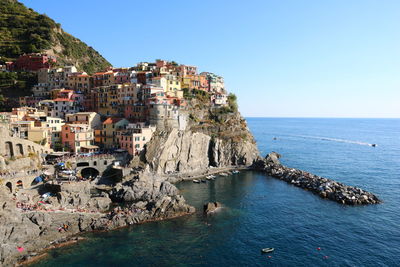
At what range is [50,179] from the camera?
54312 mm

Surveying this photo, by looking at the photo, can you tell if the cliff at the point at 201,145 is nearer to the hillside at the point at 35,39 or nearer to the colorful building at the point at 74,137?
the colorful building at the point at 74,137

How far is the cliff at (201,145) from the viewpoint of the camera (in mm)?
72938

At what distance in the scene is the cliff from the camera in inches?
2872

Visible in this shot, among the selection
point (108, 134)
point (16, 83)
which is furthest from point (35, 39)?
point (108, 134)

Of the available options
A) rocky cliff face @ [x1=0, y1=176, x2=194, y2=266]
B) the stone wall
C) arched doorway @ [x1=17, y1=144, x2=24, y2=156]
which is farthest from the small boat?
arched doorway @ [x1=17, y1=144, x2=24, y2=156]

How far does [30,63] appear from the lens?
9588 cm

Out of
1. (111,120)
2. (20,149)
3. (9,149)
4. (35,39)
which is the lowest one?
(20,149)

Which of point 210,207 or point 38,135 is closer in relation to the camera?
point 210,207

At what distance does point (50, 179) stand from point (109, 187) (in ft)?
40.4

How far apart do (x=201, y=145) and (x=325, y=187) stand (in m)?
36.3

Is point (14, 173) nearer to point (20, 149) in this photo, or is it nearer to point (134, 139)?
point (20, 149)

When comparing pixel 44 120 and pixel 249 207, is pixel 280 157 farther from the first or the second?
pixel 44 120

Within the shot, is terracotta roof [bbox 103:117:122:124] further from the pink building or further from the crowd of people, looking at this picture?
the crowd of people

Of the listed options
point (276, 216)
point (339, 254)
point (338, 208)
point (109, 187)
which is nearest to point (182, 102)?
point (109, 187)
